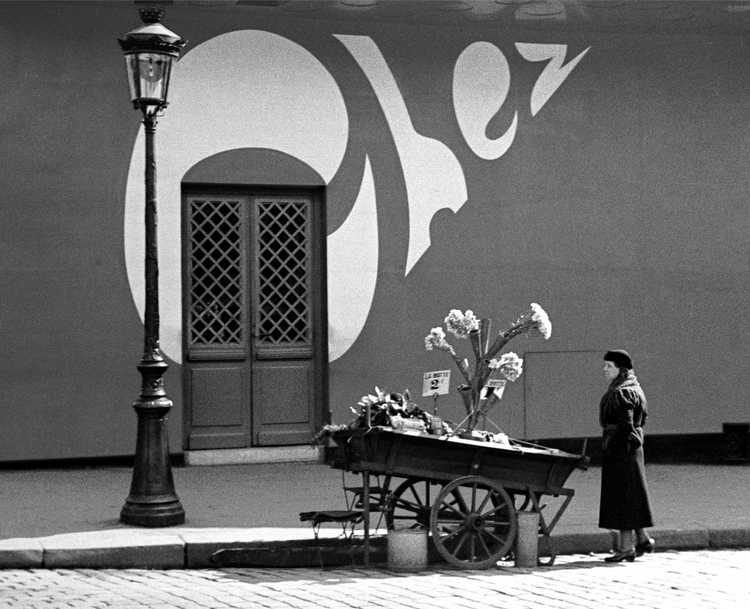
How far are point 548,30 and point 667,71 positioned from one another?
1523mm

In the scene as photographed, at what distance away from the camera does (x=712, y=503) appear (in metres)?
11.8

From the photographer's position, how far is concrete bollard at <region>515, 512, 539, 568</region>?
370 inches

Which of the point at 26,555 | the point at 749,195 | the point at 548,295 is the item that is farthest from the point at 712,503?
the point at 26,555

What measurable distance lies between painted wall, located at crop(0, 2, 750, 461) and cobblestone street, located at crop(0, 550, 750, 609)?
4844mm

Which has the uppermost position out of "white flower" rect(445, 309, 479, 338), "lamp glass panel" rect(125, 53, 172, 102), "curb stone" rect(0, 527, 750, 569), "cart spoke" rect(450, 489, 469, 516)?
"lamp glass panel" rect(125, 53, 172, 102)

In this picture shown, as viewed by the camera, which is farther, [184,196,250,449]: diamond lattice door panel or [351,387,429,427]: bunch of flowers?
[184,196,250,449]: diamond lattice door panel

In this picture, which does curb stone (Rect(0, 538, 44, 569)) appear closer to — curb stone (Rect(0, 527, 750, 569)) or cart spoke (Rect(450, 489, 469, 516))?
curb stone (Rect(0, 527, 750, 569))

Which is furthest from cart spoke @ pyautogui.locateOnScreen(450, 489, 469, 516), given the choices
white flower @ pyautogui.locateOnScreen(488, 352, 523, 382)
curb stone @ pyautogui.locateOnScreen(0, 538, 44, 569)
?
curb stone @ pyautogui.locateOnScreen(0, 538, 44, 569)

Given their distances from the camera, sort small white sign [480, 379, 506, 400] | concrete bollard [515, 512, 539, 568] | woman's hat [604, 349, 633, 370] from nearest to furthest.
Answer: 1. concrete bollard [515, 512, 539, 568]
2. small white sign [480, 379, 506, 400]
3. woman's hat [604, 349, 633, 370]

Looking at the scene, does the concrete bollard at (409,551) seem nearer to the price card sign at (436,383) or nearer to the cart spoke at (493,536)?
the cart spoke at (493,536)

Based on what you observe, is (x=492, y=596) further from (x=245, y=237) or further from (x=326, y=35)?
(x=326, y=35)

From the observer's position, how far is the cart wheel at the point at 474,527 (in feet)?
30.3

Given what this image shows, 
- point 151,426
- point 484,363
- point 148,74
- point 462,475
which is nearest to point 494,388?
point 484,363

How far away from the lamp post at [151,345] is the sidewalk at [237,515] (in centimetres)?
22
